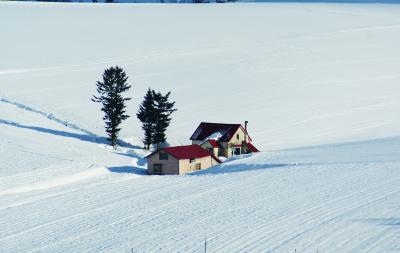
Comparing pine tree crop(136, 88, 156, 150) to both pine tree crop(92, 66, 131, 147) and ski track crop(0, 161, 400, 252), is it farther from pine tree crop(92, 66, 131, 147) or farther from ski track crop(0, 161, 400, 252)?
ski track crop(0, 161, 400, 252)

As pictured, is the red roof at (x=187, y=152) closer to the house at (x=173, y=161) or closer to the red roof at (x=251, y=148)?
the house at (x=173, y=161)

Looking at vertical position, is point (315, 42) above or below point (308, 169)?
above

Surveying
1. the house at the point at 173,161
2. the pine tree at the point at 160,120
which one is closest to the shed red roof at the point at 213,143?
the pine tree at the point at 160,120

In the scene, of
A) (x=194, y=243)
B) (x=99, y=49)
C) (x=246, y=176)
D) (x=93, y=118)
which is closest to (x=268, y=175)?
(x=246, y=176)

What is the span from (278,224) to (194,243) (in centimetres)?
356

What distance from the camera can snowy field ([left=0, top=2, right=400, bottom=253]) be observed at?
2512cm

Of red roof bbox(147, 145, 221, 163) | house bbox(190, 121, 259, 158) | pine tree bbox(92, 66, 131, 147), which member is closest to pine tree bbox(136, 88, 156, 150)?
pine tree bbox(92, 66, 131, 147)

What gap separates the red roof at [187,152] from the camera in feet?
137

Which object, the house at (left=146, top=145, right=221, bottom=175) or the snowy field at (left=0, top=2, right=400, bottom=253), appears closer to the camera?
the snowy field at (left=0, top=2, right=400, bottom=253)

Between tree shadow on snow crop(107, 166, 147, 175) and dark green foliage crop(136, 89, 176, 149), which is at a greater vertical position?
dark green foliage crop(136, 89, 176, 149)

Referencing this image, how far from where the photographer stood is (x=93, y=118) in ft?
190

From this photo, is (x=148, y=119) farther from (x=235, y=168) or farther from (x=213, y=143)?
(x=235, y=168)

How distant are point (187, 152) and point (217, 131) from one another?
6.86 meters

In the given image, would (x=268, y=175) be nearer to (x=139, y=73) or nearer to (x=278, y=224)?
(x=278, y=224)
